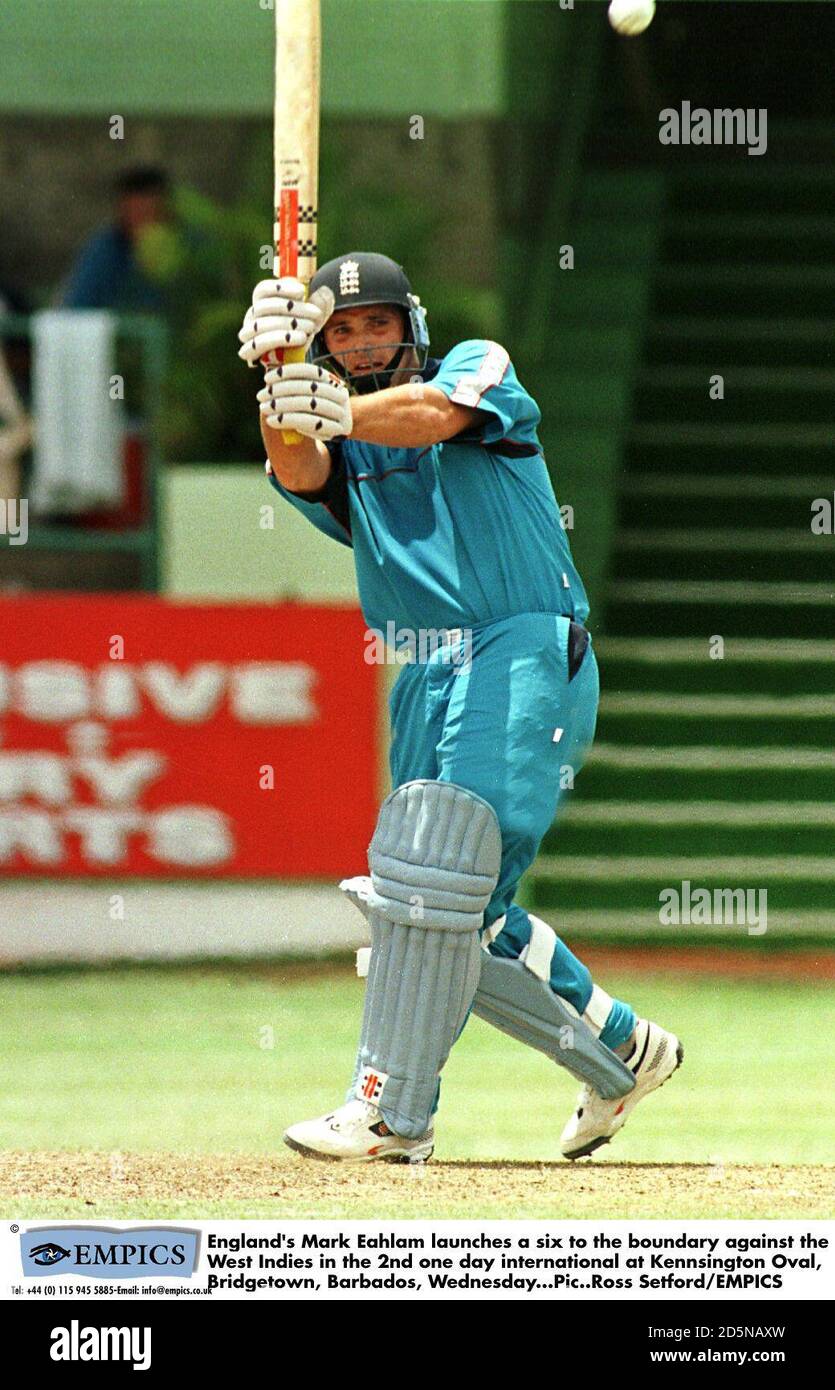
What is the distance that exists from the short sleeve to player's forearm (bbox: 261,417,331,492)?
314 millimetres

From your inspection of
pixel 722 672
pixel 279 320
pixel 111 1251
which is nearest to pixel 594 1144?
pixel 111 1251

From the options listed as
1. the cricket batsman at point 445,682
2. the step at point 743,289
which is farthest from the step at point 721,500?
the cricket batsman at point 445,682

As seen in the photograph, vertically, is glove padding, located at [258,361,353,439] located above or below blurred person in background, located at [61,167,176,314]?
below

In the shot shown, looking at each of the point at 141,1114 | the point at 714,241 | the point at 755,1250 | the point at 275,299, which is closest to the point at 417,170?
the point at 714,241

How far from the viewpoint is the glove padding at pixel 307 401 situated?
477 centimetres

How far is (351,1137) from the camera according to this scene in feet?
17.1

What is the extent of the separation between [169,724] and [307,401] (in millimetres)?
4907

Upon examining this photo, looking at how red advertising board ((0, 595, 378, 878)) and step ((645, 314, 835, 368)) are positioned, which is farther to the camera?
step ((645, 314, 835, 368))

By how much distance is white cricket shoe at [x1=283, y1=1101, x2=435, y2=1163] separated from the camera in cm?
523

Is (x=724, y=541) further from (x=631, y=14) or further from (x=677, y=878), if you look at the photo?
(x=631, y=14)

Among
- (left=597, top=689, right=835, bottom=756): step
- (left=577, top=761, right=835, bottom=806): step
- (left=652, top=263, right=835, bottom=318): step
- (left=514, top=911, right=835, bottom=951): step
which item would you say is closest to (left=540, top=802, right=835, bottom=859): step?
(left=577, top=761, right=835, bottom=806): step

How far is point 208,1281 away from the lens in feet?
14.8
